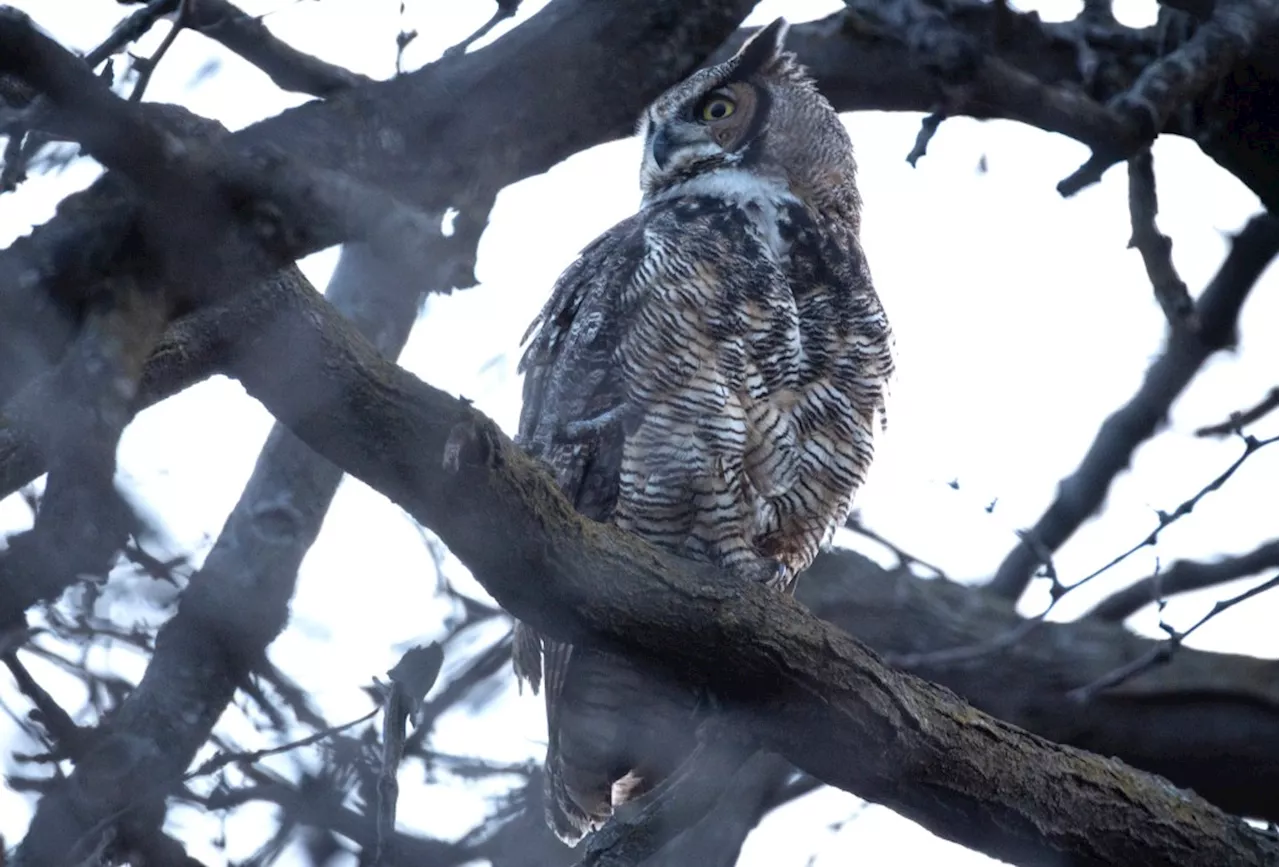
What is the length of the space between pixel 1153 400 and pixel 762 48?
1.42 m

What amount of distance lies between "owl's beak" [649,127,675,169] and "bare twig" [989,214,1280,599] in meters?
1.39

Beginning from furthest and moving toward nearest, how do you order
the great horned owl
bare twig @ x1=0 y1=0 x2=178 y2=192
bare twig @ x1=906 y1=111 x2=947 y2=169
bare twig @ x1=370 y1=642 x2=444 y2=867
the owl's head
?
1. the owl's head
2. the great horned owl
3. bare twig @ x1=906 y1=111 x2=947 y2=169
4. bare twig @ x1=370 y1=642 x2=444 y2=867
5. bare twig @ x1=0 y1=0 x2=178 y2=192

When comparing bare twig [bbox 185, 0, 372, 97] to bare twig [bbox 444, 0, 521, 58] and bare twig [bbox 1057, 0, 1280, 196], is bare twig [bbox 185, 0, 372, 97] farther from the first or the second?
bare twig [bbox 1057, 0, 1280, 196]

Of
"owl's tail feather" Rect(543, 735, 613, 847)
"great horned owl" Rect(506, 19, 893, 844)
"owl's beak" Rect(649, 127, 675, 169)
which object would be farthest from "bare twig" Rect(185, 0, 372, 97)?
"owl's tail feather" Rect(543, 735, 613, 847)

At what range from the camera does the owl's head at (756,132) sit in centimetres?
382

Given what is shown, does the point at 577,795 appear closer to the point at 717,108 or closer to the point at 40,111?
the point at 717,108

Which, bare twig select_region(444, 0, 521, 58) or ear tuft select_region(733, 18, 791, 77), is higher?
ear tuft select_region(733, 18, 791, 77)

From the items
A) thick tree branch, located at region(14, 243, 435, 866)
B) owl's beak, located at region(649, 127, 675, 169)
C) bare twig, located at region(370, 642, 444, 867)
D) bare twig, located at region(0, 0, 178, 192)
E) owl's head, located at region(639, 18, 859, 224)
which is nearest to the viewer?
bare twig, located at region(0, 0, 178, 192)

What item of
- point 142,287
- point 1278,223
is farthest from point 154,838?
point 1278,223

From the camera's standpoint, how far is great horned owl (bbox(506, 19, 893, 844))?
3.17m

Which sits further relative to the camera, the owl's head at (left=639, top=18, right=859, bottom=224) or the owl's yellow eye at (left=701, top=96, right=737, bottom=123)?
the owl's yellow eye at (left=701, top=96, right=737, bottom=123)

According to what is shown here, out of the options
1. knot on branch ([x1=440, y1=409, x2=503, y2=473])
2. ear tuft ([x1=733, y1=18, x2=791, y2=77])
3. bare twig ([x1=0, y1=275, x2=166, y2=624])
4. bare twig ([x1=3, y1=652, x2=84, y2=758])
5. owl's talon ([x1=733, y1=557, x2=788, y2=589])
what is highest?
ear tuft ([x1=733, y1=18, x2=791, y2=77])

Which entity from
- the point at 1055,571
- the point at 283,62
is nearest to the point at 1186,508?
the point at 1055,571

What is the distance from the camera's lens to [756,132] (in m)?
3.96
